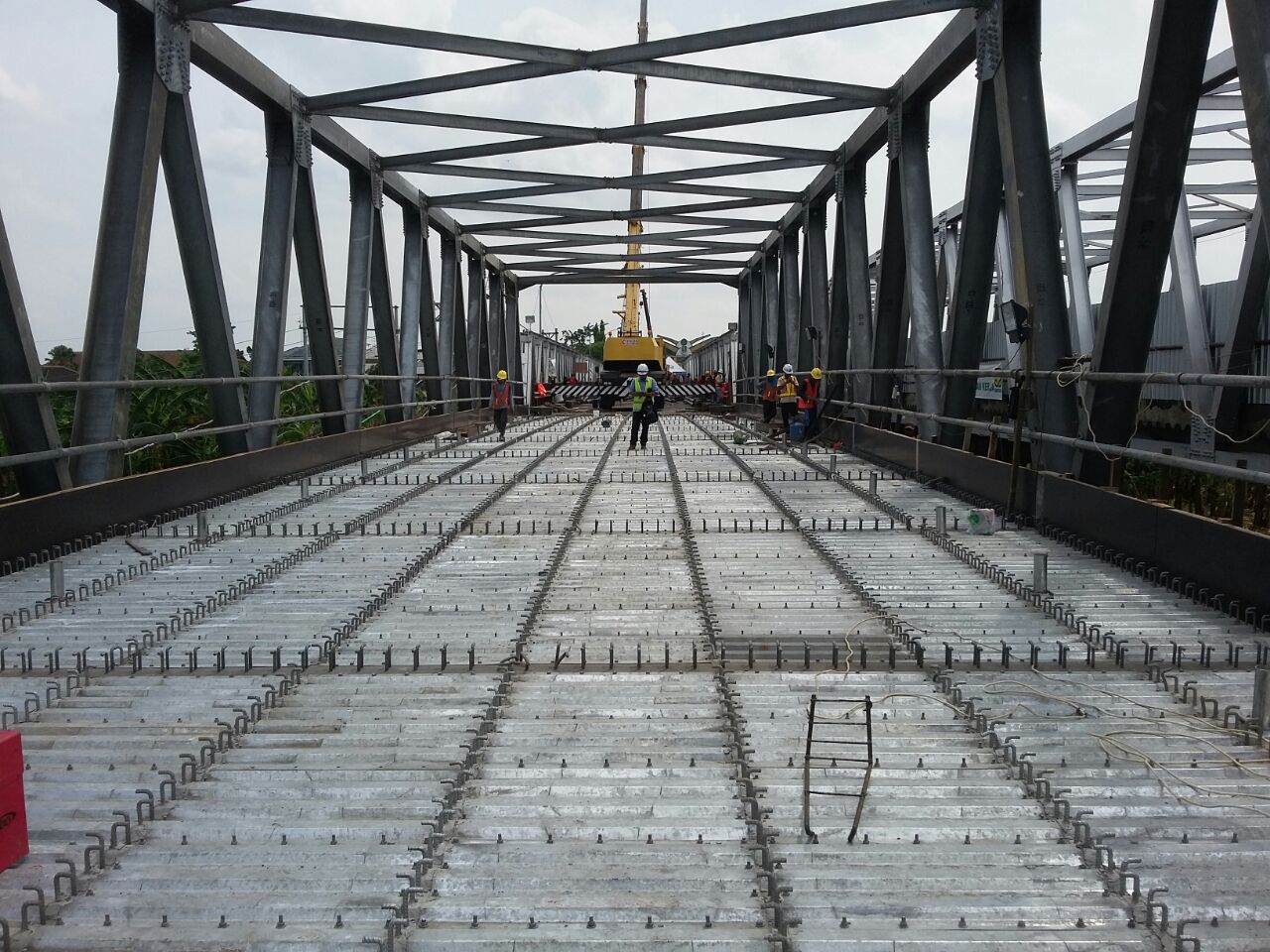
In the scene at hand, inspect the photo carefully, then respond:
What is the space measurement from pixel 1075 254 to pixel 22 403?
54.8ft

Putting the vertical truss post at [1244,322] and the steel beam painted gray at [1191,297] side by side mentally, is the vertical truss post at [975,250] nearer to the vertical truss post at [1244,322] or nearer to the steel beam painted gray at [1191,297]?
the vertical truss post at [1244,322]

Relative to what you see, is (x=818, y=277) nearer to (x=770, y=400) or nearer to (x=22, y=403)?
(x=770, y=400)

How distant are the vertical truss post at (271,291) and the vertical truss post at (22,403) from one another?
13.2 ft

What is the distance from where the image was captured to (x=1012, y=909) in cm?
284

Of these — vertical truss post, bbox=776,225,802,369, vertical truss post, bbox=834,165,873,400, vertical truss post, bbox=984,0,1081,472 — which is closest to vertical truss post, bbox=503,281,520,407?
vertical truss post, bbox=776,225,802,369

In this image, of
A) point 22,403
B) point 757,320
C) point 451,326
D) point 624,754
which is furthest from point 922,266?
point 757,320

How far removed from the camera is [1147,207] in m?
7.61

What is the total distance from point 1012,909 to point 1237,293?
14170 millimetres

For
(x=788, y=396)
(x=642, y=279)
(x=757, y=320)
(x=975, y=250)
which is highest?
(x=642, y=279)

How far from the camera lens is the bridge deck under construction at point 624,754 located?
2.85 m

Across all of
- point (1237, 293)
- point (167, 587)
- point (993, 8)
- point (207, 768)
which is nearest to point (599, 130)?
point (993, 8)

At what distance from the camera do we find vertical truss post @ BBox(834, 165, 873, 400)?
1706 centimetres

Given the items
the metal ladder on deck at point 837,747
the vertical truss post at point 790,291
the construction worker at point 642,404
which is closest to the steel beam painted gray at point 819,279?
the vertical truss post at point 790,291

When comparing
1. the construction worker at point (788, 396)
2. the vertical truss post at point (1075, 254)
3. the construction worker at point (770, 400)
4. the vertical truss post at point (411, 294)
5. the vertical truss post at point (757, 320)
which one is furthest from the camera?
the vertical truss post at point (757, 320)
